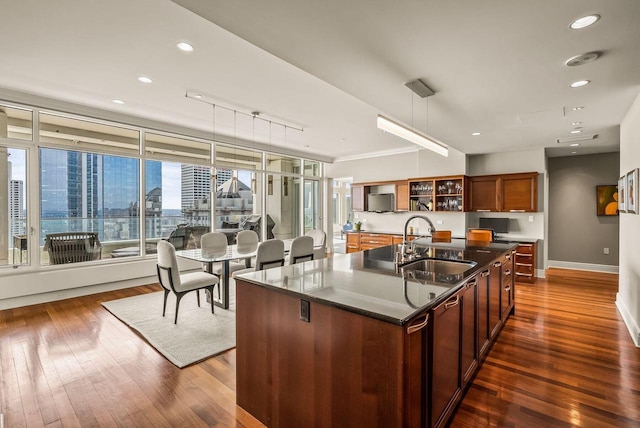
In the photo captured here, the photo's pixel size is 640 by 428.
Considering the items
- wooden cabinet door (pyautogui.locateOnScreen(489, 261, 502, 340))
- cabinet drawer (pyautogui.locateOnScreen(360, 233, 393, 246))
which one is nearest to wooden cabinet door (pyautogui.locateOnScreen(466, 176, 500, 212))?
cabinet drawer (pyautogui.locateOnScreen(360, 233, 393, 246))

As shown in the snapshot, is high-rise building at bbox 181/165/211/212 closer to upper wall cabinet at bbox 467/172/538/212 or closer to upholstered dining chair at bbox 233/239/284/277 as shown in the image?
upholstered dining chair at bbox 233/239/284/277

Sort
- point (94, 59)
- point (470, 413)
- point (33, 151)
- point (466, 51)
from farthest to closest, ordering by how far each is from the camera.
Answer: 1. point (33, 151)
2. point (94, 59)
3. point (466, 51)
4. point (470, 413)

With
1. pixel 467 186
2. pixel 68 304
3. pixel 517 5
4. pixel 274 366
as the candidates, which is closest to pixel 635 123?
pixel 517 5

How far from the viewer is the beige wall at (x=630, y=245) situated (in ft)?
10.5

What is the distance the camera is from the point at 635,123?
10.8 ft

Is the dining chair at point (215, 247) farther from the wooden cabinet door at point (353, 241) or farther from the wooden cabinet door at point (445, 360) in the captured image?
the wooden cabinet door at point (353, 241)

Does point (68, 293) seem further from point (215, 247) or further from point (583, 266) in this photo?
point (583, 266)

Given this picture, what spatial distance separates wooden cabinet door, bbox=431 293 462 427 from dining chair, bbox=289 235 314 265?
2434 millimetres

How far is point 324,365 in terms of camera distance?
159cm

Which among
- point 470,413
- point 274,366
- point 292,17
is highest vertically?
point 292,17

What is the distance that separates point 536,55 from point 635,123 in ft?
6.56

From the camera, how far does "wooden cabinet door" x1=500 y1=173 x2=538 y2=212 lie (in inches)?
226

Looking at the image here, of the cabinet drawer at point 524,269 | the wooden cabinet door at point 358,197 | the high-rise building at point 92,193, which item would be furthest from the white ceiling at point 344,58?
the wooden cabinet door at point 358,197

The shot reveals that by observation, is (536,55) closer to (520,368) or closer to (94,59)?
(520,368)
